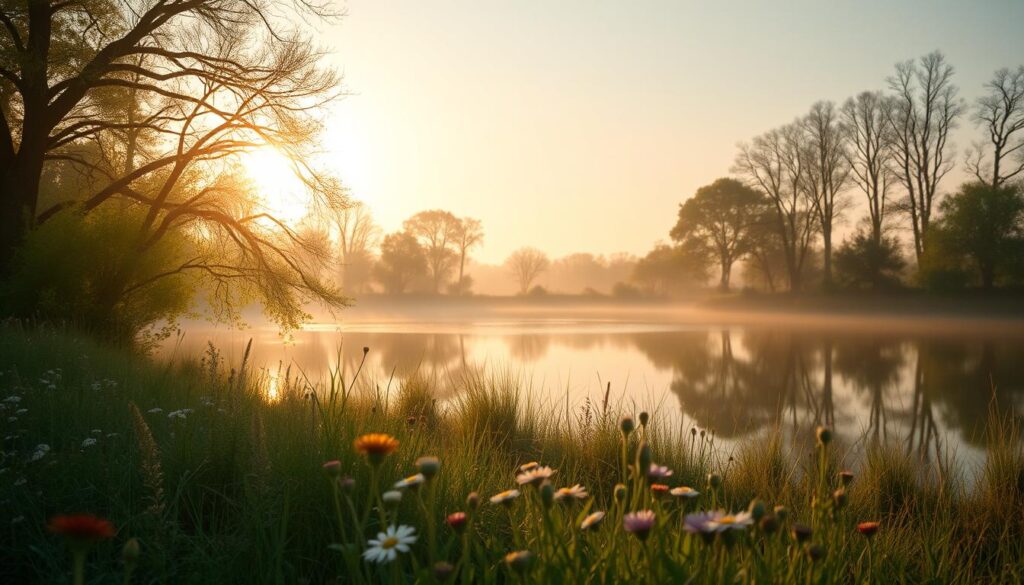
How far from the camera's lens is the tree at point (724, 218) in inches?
1687

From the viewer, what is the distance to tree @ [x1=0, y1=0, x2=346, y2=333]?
34.9 ft

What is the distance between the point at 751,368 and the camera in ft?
46.2

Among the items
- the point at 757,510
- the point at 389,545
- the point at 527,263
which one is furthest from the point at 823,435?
the point at 527,263

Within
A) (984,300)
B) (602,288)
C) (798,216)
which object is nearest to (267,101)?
(984,300)

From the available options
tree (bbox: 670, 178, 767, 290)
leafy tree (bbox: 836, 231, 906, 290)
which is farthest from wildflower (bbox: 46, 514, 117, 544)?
tree (bbox: 670, 178, 767, 290)

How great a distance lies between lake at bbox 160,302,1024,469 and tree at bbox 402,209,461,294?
30007 millimetres

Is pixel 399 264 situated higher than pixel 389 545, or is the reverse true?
pixel 399 264

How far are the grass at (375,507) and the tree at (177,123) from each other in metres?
6.23

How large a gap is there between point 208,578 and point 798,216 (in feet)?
131

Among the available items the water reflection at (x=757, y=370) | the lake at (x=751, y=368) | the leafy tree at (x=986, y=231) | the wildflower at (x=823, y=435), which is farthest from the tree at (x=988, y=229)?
the wildflower at (x=823, y=435)

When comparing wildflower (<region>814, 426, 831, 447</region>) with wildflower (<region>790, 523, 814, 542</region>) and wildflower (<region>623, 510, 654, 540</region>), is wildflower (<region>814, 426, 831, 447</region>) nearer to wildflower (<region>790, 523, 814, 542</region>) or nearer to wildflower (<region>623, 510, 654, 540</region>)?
wildflower (<region>790, 523, 814, 542</region>)

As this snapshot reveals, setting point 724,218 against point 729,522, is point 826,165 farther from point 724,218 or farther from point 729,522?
point 729,522

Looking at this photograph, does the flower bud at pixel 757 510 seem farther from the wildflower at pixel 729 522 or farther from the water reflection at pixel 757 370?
the water reflection at pixel 757 370

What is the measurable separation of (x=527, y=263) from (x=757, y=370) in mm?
57404
